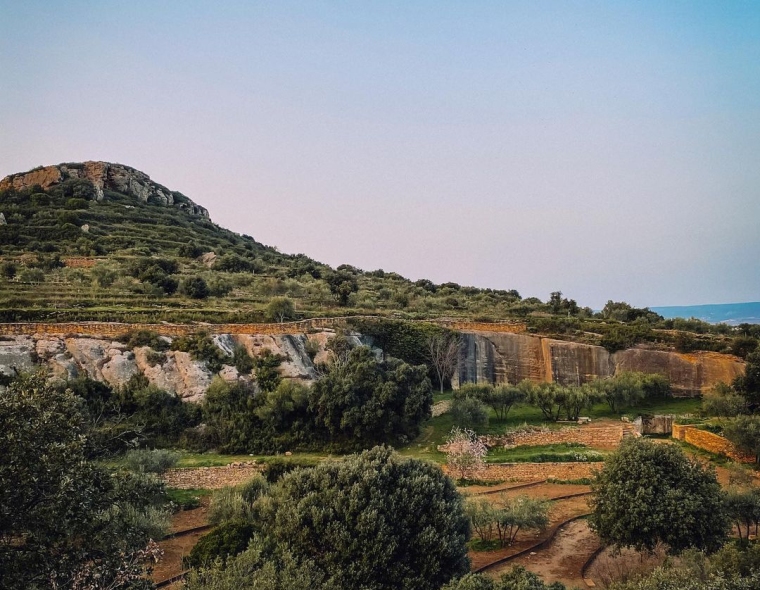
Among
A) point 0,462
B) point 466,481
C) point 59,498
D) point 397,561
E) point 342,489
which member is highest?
point 0,462

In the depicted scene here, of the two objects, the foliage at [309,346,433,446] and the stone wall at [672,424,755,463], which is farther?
the foliage at [309,346,433,446]

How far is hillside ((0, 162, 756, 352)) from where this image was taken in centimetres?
3591

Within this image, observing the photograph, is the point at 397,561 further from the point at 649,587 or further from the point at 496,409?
the point at 496,409

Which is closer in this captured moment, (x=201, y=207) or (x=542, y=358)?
(x=542, y=358)

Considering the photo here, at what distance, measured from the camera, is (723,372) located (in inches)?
1268

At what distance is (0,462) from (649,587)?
34.5 ft

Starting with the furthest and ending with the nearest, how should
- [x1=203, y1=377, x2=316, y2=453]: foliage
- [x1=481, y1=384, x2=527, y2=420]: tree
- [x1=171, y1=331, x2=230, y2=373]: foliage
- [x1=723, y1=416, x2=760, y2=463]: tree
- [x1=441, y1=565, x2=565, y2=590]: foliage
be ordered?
[x1=171, y1=331, x2=230, y2=373]: foliage → [x1=481, y1=384, x2=527, y2=420]: tree → [x1=203, y1=377, x2=316, y2=453]: foliage → [x1=723, y1=416, x2=760, y2=463]: tree → [x1=441, y1=565, x2=565, y2=590]: foliage

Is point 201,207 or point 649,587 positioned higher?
point 201,207

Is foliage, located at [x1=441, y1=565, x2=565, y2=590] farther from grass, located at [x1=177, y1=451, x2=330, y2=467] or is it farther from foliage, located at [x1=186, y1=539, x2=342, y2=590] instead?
grass, located at [x1=177, y1=451, x2=330, y2=467]

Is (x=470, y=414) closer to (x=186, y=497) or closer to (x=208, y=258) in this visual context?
(x=186, y=497)

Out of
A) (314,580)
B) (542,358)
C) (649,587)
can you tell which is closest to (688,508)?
(649,587)

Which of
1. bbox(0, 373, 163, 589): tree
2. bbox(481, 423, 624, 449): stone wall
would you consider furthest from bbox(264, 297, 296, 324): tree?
bbox(0, 373, 163, 589): tree

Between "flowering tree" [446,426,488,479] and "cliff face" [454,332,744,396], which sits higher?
"cliff face" [454,332,744,396]

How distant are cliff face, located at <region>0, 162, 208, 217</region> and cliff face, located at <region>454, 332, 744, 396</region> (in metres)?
68.6
